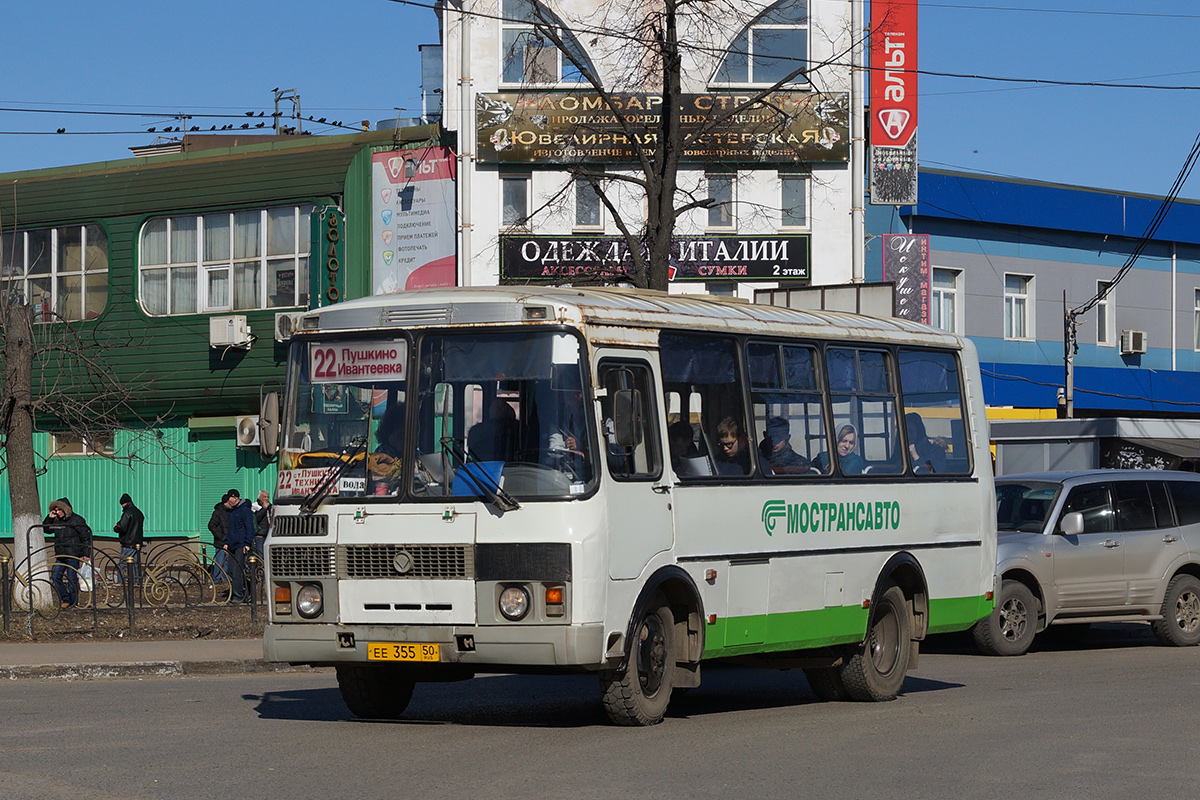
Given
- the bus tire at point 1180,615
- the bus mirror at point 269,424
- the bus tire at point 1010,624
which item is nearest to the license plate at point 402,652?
the bus mirror at point 269,424

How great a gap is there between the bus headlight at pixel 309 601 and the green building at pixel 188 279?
21423 mm

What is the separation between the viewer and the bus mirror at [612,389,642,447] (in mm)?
9625

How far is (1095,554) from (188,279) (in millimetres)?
20895

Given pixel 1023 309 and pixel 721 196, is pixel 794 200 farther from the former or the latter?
pixel 1023 309

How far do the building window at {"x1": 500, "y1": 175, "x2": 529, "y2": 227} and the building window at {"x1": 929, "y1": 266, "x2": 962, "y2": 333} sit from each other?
10.9 meters

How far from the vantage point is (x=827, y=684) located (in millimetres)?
12469

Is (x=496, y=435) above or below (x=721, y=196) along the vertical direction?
below

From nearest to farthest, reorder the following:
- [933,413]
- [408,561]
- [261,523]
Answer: [408,561], [933,413], [261,523]

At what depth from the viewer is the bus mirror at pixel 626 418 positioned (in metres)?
9.62

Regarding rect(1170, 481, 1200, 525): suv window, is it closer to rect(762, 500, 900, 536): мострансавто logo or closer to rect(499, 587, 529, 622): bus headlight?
rect(762, 500, 900, 536): мострансавто logo

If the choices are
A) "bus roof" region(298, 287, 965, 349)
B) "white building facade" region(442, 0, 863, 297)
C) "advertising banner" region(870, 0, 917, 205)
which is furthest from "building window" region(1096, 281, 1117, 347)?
"bus roof" region(298, 287, 965, 349)

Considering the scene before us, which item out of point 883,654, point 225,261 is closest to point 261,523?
point 225,261

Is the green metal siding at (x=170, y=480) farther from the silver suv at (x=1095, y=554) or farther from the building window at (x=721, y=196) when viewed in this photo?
the silver suv at (x=1095, y=554)

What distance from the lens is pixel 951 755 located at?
933 cm
